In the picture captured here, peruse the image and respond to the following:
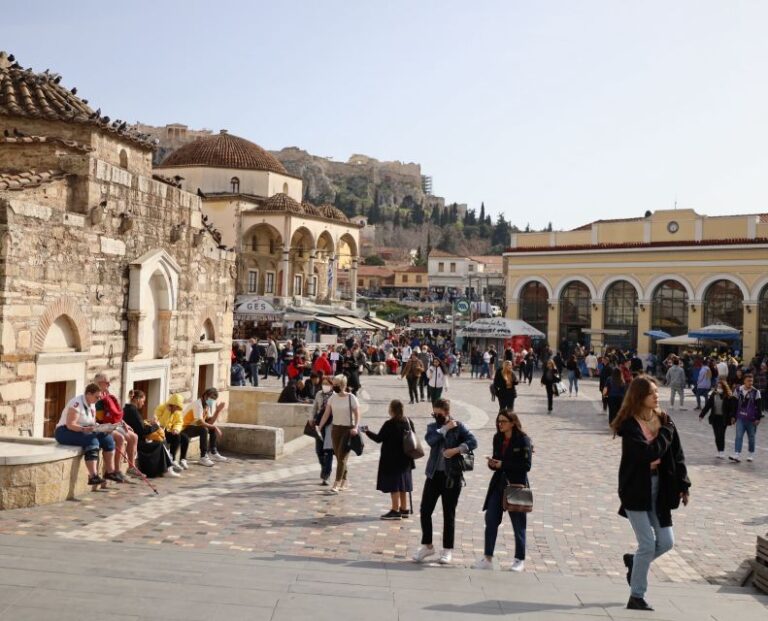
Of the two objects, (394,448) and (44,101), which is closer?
(394,448)

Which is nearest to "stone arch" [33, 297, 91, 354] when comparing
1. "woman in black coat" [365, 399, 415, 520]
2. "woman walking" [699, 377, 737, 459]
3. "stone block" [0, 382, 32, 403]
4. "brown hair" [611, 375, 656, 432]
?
"stone block" [0, 382, 32, 403]

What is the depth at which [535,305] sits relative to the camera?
151 ft

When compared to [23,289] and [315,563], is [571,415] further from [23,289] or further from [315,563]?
[315,563]

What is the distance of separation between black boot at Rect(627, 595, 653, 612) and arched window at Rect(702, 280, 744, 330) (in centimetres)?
3619

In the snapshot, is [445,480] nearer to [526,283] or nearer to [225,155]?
[526,283]

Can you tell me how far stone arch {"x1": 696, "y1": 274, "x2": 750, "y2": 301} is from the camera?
39250mm

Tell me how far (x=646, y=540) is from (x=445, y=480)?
2252 millimetres

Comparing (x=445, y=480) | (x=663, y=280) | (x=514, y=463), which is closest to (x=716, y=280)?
(x=663, y=280)

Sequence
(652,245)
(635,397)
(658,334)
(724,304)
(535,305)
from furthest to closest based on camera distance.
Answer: (535,305) → (652,245) → (724,304) → (658,334) → (635,397)

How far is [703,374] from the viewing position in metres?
22.1

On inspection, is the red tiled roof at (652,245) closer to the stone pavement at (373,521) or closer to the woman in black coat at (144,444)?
the stone pavement at (373,521)

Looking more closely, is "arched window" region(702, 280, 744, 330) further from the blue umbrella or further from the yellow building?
the blue umbrella

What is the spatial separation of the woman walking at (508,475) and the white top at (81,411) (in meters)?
4.71

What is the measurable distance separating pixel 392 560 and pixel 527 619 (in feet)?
7.49
